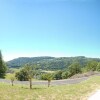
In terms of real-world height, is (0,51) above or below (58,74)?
above

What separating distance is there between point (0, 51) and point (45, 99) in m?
66.4

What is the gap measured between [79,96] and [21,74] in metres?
52.1

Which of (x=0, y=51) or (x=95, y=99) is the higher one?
(x=0, y=51)

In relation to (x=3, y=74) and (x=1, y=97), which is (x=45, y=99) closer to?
(x=1, y=97)

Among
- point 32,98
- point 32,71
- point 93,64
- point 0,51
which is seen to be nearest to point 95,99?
point 32,98

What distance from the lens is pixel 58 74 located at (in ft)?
372

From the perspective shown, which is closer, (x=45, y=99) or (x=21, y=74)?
(x=45, y=99)

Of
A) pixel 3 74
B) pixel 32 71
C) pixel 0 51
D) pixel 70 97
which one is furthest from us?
pixel 0 51

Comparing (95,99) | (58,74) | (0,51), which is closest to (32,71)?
(95,99)

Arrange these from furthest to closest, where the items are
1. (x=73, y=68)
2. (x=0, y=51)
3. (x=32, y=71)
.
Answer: (x=73, y=68) < (x=0, y=51) < (x=32, y=71)

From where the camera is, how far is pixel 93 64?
94438 mm

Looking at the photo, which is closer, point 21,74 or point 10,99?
point 10,99

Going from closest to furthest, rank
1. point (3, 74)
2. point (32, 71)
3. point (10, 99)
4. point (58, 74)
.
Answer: point (10, 99), point (32, 71), point (3, 74), point (58, 74)

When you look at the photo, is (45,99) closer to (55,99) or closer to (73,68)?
(55,99)
